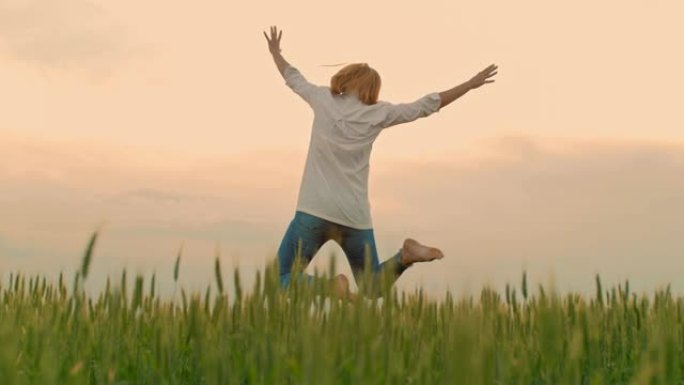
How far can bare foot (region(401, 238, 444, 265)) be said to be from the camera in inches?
228

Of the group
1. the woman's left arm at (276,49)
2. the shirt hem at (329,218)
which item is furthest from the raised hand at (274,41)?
the shirt hem at (329,218)

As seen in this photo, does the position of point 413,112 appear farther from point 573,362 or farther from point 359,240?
point 573,362

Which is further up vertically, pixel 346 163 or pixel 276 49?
pixel 276 49

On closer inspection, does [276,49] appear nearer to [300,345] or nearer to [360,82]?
[360,82]

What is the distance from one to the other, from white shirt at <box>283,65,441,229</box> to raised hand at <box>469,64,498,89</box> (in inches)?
10.9

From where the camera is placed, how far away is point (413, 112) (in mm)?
5730

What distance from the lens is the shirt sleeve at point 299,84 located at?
19.4 ft

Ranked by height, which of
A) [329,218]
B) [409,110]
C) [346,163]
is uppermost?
[409,110]

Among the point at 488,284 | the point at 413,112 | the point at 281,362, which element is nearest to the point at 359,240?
the point at 413,112

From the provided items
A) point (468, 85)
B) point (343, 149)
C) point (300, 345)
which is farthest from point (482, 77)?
point (300, 345)

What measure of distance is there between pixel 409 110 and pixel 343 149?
0.51 metres

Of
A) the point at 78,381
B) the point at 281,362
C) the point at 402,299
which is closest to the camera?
the point at 78,381

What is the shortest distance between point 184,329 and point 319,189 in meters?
2.98

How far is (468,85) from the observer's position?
5891 millimetres
